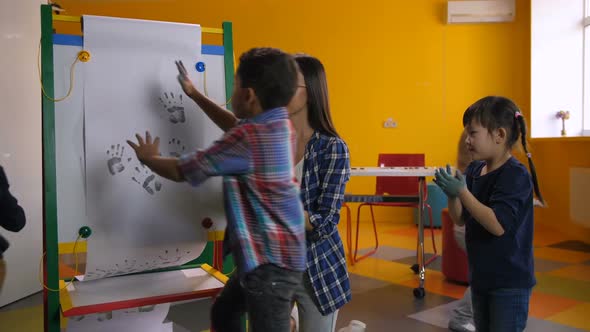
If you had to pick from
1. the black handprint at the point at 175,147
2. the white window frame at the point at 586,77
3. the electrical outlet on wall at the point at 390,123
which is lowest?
the black handprint at the point at 175,147

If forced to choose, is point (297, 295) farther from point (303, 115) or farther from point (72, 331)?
point (72, 331)

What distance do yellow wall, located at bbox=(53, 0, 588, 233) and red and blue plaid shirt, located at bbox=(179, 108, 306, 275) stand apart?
17.0ft

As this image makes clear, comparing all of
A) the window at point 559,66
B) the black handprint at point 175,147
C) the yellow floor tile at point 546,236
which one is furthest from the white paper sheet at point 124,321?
the window at point 559,66

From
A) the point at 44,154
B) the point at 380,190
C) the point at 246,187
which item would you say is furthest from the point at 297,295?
the point at 380,190

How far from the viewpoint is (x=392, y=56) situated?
643cm

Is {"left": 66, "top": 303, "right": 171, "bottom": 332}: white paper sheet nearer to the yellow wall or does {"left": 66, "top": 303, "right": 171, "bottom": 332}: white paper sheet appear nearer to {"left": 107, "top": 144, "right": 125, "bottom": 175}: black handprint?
{"left": 107, "top": 144, "right": 125, "bottom": 175}: black handprint

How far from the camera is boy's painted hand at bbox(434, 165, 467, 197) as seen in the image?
5.11 ft

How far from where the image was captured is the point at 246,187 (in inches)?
52.8

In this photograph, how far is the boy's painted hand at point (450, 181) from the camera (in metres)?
1.56

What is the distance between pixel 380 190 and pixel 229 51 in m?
2.92

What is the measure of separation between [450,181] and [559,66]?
4826 mm

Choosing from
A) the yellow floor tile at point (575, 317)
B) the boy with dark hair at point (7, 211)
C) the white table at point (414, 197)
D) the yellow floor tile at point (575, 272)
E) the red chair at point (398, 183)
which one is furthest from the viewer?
the red chair at point (398, 183)

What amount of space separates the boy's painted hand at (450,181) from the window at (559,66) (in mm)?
4653

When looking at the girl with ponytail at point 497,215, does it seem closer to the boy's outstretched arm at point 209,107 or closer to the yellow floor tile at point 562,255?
the boy's outstretched arm at point 209,107
